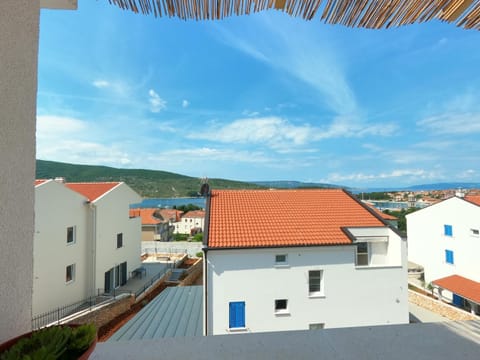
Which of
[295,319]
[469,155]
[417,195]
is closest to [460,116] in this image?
[469,155]

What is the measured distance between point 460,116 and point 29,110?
13.4 m

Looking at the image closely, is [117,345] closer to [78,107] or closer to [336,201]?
[78,107]

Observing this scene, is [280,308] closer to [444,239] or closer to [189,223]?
[444,239]

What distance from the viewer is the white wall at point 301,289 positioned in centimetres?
615

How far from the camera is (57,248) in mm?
Answer: 7734

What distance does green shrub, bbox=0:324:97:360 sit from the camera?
439mm

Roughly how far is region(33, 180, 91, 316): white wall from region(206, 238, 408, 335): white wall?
5.23 metres

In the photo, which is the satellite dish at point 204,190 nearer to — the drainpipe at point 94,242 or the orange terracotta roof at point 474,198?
the drainpipe at point 94,242

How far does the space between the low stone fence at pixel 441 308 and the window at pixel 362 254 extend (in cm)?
497

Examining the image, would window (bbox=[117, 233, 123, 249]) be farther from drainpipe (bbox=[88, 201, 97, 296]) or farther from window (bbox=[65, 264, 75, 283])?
window (bbox=[65, 264, 75, 283])

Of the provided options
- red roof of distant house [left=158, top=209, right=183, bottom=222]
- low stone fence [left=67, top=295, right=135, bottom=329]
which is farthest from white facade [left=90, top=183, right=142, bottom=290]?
red roof of distant house [left=158, top=209, right=183, bottom=222]

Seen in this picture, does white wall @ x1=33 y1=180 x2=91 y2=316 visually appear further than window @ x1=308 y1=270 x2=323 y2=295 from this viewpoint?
Yes

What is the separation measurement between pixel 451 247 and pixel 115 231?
16.5 meters

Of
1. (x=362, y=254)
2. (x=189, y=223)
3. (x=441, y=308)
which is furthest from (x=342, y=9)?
(x=189, y=223)
